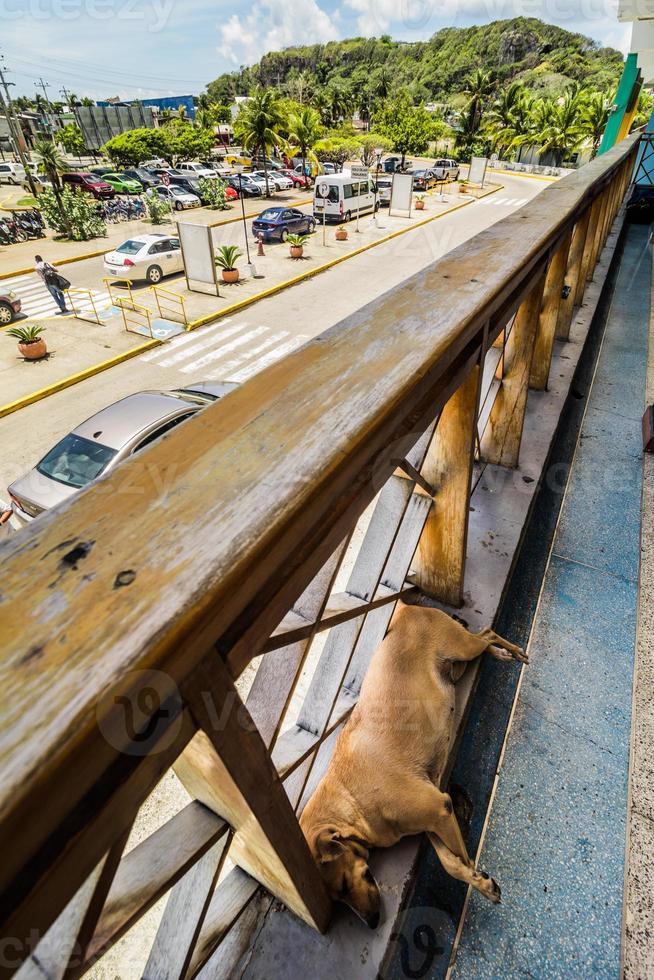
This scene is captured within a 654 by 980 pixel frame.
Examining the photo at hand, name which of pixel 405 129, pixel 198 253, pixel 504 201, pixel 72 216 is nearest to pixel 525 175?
pixel 405 129

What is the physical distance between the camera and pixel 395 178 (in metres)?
23.5

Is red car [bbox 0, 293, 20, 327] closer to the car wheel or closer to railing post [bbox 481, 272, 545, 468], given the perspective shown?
the car wheel

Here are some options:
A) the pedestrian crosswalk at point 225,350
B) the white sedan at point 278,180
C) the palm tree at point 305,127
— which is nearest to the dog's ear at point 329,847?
the pedestrian crosswalk at point 225,350

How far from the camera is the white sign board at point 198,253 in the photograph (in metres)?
13.0

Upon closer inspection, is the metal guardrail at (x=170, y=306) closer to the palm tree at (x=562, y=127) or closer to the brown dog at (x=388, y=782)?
the brown dog at (x=388, y=782)

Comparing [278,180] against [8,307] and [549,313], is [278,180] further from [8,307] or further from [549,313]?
[549,313]

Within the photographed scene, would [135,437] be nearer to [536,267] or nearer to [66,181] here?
[536,267]

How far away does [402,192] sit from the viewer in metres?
23.9

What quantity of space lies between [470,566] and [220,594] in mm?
2461

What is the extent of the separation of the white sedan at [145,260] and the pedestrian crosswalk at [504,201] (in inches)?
782

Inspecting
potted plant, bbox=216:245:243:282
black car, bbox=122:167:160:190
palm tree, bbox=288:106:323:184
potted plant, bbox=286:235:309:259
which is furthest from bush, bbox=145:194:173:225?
palm tree, bbox=288:106:323:184

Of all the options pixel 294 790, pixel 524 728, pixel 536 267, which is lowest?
pixel 524 728

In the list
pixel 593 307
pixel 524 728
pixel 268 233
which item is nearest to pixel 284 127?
pixel 268 233

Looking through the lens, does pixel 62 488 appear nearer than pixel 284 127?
Yes
